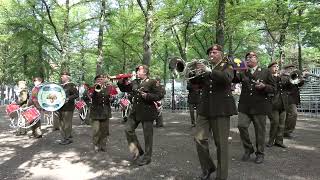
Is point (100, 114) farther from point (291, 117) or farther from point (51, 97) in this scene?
point (291, 117)

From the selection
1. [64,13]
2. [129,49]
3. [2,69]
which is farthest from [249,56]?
[2,69]

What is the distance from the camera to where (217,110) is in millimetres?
6953

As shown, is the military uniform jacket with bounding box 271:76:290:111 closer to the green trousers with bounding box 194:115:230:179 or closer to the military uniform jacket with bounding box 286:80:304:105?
the military uniform jacket with bounding box 286:80:304:105

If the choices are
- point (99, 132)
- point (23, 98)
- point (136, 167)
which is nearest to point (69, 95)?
point (99, 132)

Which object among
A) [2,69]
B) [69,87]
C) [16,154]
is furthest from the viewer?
[2,69]

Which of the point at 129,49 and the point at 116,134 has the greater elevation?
the point at 129,49

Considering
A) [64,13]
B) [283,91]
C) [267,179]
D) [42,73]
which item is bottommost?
[267,179]

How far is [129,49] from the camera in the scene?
33.6 meters

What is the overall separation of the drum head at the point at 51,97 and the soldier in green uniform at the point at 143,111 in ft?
11.1

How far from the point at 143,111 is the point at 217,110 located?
2070 mm

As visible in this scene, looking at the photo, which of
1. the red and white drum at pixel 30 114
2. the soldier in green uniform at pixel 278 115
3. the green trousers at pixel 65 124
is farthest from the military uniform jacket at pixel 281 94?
the red and white drum at pixel 30 114

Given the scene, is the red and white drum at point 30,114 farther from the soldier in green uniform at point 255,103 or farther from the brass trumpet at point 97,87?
the soldier in green uniform at point 255,103

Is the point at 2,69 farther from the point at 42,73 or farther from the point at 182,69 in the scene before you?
the point at 182,69

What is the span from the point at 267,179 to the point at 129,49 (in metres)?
26.8
